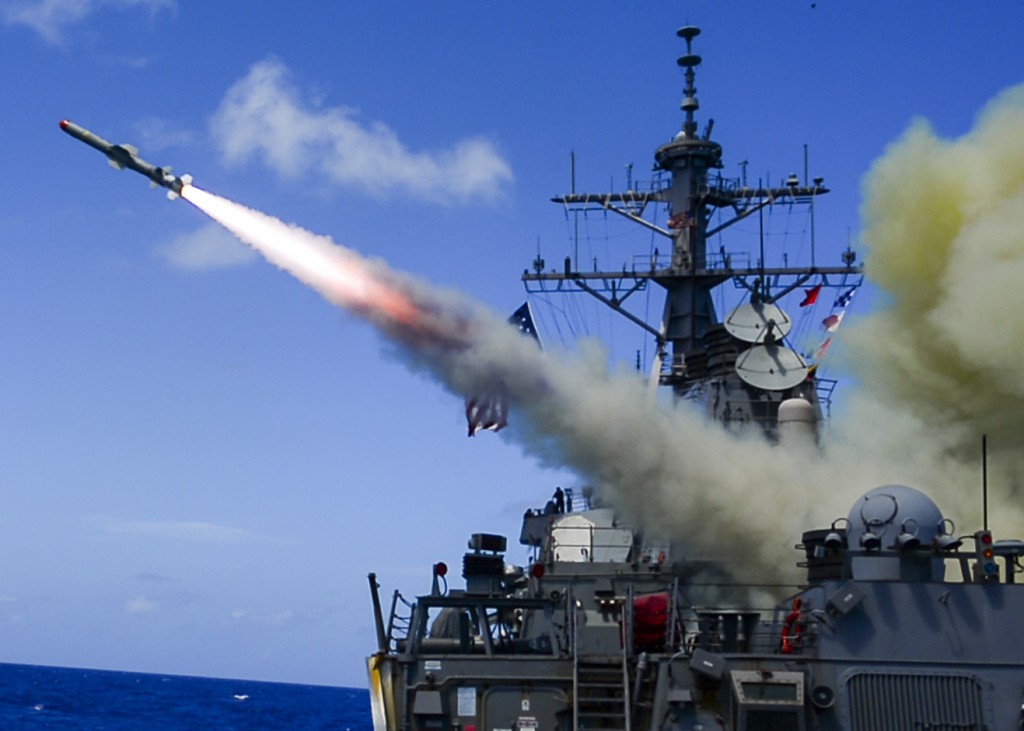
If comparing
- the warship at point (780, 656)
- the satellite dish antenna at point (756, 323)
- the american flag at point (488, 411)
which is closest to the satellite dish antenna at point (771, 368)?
the satellite dish antenna at point (756, 323)

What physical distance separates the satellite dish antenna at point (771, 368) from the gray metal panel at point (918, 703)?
12681 millimetres

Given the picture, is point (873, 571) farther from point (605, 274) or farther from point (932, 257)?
point (605, 274)

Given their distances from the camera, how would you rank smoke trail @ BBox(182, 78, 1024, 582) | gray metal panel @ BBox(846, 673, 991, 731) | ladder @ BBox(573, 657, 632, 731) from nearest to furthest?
gray metal panel @ BBox(846, 673, 991, 731) → ladder @ BBox(573, 657, 632, 731) → smoke trail @ BBox(182, 78, 1024, 582)

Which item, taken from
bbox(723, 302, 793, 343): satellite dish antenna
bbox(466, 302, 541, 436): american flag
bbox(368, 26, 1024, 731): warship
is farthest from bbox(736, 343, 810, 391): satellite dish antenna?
bbox(368, 26, 1024, 731): warship

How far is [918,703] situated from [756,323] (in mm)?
14269

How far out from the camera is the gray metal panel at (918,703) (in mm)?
15086

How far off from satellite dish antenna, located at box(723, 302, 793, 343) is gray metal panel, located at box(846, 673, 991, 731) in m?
13.6

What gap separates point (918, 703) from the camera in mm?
15172

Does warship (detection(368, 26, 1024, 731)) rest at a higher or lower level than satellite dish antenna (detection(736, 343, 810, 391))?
lower

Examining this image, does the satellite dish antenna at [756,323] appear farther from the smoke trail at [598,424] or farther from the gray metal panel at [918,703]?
the gray metal panel at [918,703]

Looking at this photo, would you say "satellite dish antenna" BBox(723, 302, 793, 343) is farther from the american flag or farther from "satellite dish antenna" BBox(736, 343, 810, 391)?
the american flag

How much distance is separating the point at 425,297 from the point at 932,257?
28.7ft

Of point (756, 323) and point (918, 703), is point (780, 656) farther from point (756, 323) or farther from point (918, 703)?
point (756, 323)

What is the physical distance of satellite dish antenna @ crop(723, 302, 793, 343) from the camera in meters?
28.5
